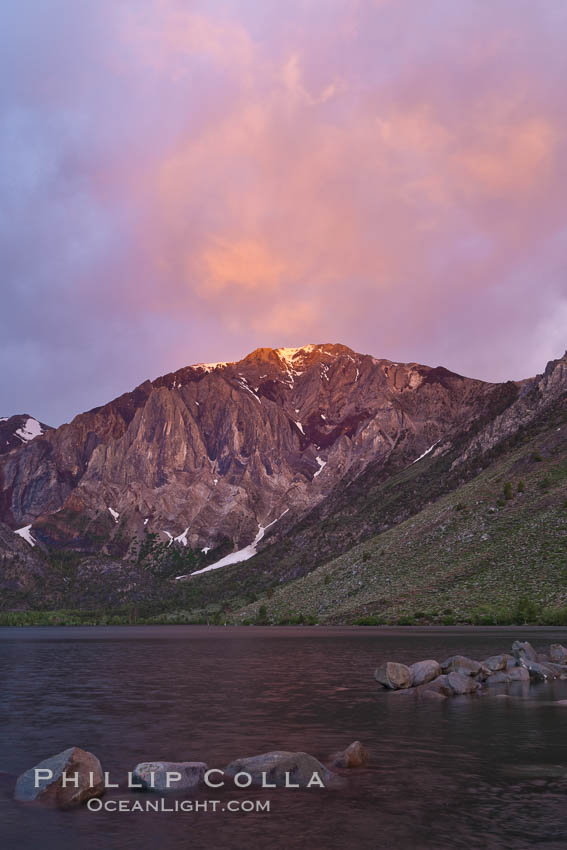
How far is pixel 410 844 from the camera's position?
17.3m

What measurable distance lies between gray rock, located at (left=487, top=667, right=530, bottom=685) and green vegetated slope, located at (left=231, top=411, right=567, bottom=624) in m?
65.3

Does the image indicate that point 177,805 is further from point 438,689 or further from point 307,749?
point 438,689

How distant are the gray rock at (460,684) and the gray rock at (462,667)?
5.84 feet

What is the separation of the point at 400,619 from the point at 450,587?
35.4ft

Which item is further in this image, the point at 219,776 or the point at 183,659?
the point at 183,659

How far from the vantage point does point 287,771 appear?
79.1 ft

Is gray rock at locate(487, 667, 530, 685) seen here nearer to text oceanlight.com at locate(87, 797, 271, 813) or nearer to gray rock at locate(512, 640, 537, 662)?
gray rock at locate(512, 640, 537, 662)

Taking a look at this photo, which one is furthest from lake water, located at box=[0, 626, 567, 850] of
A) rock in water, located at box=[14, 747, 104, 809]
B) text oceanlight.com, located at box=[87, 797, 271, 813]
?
rock in water, located at box=[14, 747, 104, 809]

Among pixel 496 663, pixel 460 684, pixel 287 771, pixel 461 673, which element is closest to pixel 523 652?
pixel 496 663

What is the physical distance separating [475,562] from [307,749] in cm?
11632

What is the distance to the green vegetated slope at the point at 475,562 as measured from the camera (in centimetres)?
12342

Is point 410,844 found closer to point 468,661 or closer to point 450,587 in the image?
point 468,661

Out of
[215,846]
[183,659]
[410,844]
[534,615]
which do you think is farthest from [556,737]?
[534,615]

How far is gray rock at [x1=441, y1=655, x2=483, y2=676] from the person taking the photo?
4891 cm
